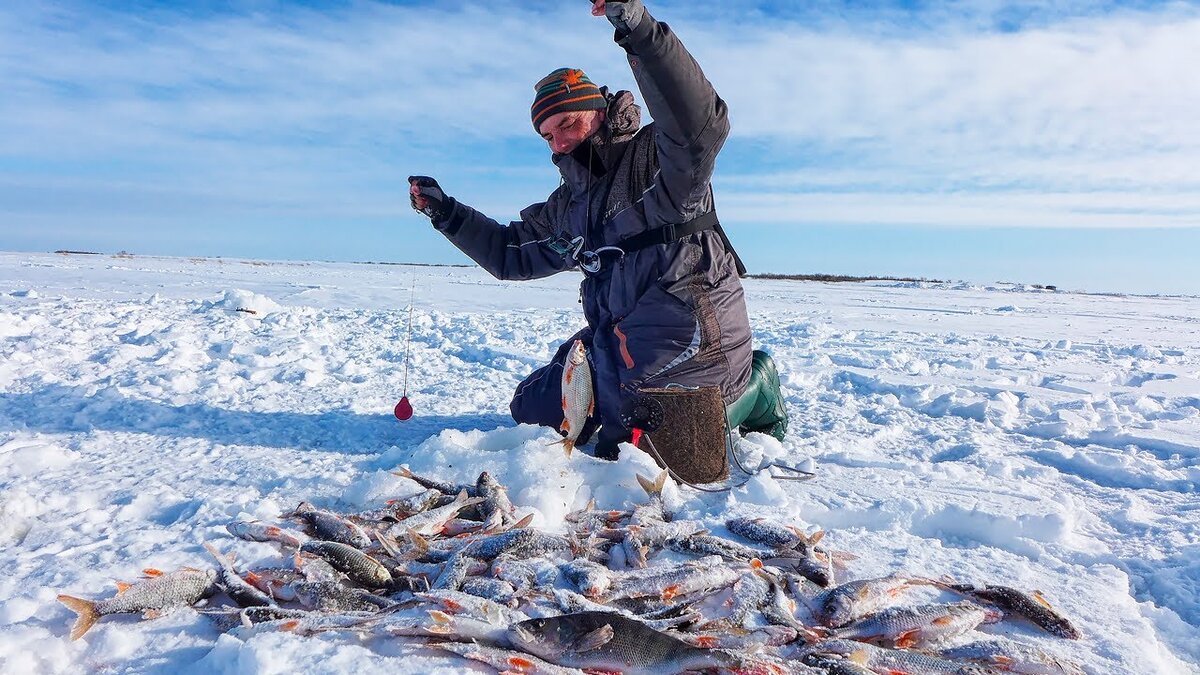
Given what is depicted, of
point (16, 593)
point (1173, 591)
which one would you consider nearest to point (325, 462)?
point (16, 593)

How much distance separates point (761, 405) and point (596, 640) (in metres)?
2.73

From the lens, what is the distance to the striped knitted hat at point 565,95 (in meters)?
3.96

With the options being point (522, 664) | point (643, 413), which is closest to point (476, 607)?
point (522, 664)

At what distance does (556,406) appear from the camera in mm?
4320

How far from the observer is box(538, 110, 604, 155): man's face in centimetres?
400

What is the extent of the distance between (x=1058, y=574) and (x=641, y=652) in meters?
1.82

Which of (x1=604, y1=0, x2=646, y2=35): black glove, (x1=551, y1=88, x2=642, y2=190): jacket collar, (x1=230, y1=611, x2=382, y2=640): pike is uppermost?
(x1=604, y1=0, x2=646, y2=35): black glove

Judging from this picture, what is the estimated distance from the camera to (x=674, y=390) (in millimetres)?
3805

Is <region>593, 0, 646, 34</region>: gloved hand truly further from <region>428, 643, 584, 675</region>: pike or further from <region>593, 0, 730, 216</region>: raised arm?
<region>428, 643, 584, 675</region>: pike

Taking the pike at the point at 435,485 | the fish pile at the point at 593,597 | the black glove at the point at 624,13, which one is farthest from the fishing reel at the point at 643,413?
the black glove at the point at 624,13

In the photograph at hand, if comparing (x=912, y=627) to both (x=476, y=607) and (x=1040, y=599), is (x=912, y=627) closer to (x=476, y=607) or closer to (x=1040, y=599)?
(x=1040, y=599)

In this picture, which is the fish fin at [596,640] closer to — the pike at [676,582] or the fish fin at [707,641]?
the fish fin at [707,641]

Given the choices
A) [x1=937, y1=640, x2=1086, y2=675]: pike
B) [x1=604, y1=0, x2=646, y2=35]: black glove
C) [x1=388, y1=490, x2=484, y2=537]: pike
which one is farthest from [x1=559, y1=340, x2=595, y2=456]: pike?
[x1=937, y1=640, x2=1086, y2=675]: pike

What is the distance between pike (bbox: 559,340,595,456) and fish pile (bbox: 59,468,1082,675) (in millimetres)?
590
